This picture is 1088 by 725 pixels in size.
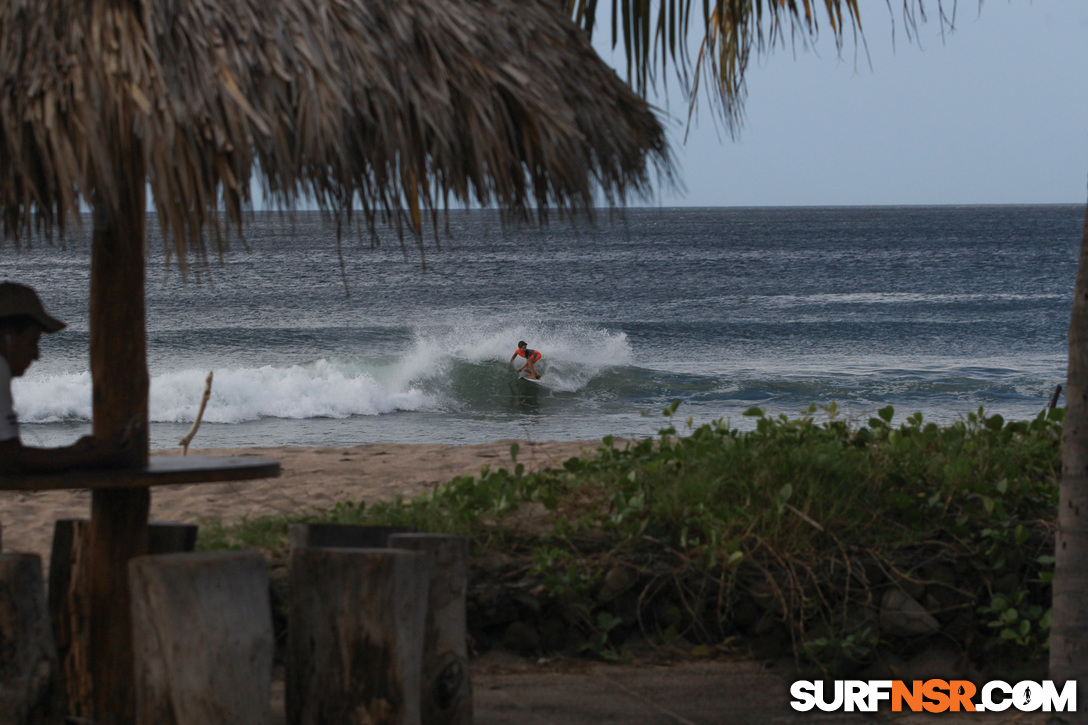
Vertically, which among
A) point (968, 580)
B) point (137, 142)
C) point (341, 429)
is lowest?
point (341, 429)

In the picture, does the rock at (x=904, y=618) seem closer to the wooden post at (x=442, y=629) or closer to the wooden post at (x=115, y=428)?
the wooden post at (x=442, y=629)

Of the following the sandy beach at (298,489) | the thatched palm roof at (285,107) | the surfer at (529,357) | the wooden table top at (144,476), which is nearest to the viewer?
the thatched palm roof at (285,107)

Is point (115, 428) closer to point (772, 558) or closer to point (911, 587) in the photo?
point (772, 558)

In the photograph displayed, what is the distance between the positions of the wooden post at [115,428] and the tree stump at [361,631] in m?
0.61

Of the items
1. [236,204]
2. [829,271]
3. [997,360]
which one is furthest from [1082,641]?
[829,271]

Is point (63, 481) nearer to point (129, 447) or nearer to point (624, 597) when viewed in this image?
point (129, 447)

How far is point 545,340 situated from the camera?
72.4 feet

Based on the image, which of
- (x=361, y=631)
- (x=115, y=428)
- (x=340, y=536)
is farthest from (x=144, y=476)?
(x=340, y=536)

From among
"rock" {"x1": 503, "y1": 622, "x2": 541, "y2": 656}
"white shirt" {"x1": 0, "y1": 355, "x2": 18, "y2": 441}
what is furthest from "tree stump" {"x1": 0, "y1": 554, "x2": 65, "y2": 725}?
"rock" {"x1": 503, "y1": 622, "x2": 541, "y2": 656}

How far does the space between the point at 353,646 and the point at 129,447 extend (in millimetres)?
904

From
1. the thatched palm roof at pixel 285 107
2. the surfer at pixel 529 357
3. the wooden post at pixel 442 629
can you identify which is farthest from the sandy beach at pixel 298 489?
the surfer at pixel 529 357

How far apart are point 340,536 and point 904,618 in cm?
241

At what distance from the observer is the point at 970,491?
459 cm

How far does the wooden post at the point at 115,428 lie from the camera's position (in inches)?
116
